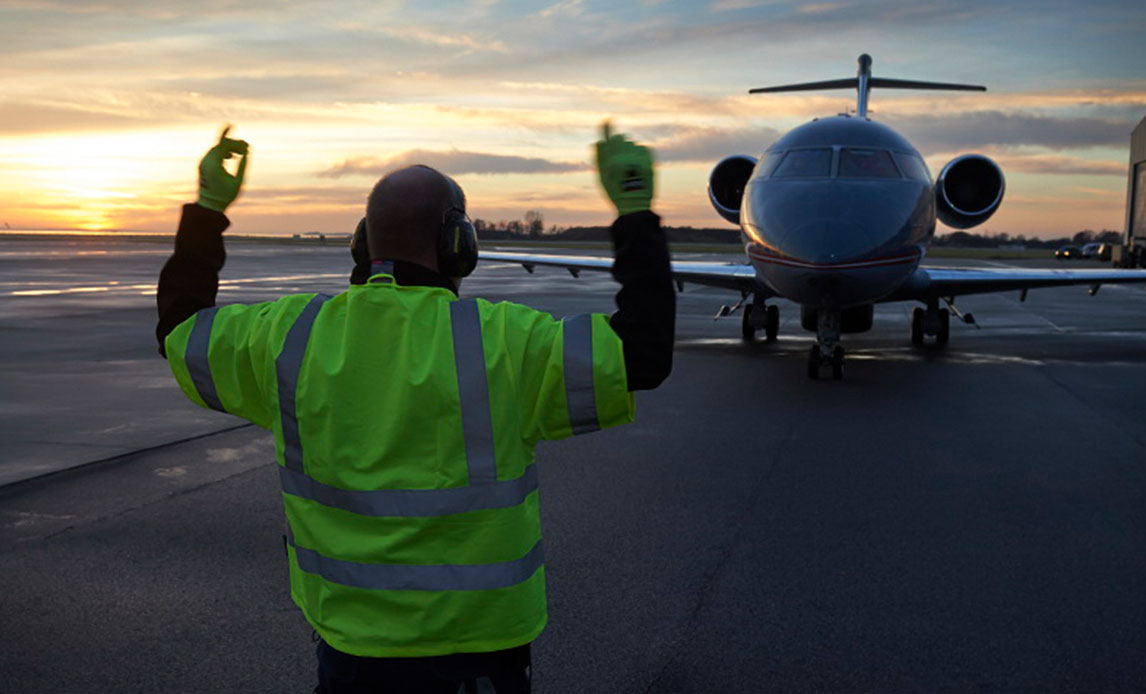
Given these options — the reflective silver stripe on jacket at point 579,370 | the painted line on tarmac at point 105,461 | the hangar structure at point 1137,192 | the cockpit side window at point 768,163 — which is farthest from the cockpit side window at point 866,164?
the hangar structure at point 1137,192

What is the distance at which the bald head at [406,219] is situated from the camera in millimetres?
2324

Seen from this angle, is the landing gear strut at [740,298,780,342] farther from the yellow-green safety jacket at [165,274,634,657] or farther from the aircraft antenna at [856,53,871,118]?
the yellow-green safety jacket at [165,274,634,657]

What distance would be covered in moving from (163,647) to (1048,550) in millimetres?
4290

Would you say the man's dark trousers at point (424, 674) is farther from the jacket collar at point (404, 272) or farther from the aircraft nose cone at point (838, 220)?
the aircraft nose cone at point (838, 220)

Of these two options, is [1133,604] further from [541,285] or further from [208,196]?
[541,285]

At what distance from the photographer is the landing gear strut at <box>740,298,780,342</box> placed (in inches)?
596

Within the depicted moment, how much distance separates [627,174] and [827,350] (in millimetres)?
9994

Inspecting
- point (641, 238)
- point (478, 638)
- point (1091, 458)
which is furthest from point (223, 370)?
point (1091, 458)

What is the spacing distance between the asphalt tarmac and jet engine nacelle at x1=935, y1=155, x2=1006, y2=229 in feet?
15.0

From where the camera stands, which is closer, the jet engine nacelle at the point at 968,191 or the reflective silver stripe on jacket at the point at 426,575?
the reflective silver stripe on jacket at the point at 426,575

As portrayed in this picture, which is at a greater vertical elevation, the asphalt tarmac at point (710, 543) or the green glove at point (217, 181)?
the green glove at point (217, 181)

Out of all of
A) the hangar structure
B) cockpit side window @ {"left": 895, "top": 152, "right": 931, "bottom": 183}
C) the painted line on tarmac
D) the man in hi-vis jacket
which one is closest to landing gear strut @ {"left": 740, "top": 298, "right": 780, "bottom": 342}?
cockpit side window @ {"left": 895, "top": 152, "right": 931, "bottom": 183}

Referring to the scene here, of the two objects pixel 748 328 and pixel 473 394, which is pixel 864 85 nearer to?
pixel 748 328

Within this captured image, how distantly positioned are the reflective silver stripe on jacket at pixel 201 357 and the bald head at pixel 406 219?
1.36ft
